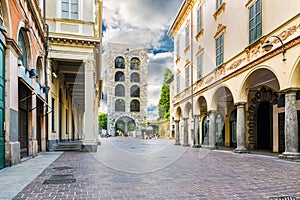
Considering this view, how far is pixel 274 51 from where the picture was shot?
10773 mm

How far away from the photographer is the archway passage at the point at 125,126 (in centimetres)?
5950

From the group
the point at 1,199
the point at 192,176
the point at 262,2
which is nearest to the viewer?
the point at 1,199

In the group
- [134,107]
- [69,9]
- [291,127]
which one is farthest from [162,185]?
[134,107]

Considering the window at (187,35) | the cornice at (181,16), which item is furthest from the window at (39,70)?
the cornice at (181,16)

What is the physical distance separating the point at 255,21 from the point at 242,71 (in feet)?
7.66

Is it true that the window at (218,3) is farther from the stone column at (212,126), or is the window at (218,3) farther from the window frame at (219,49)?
the stone column at (212,126)

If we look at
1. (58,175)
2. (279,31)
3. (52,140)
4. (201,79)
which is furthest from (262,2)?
(52,140)

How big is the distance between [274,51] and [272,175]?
218 inches

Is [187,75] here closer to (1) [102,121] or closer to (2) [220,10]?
(2) [220,10]

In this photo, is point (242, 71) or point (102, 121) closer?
point (242, 71)

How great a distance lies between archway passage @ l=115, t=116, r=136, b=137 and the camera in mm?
59500

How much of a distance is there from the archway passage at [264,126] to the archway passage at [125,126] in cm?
4249

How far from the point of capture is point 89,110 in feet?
46.2

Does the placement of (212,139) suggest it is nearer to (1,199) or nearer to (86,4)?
(86,4)
